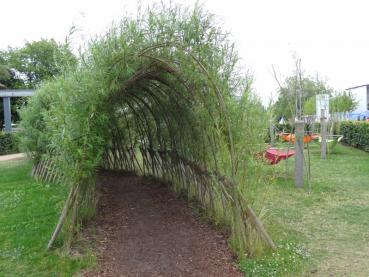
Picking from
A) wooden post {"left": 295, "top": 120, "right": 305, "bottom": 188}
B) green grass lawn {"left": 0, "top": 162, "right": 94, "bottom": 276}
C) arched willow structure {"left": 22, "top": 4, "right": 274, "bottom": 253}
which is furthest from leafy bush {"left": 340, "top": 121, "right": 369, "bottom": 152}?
green grass lawn {"left": 0, "top": 162, "right": 94, "bottom": 276}

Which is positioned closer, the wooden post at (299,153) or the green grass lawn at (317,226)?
the green grass lawn at (317,226)

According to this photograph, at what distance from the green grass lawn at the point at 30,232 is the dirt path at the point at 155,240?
14.9 inches

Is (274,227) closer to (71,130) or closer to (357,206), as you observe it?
(357,206)

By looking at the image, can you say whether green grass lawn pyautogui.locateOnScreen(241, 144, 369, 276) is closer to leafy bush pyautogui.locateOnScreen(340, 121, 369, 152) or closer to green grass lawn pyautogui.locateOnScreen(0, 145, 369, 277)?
green grass lawn pyautogui.locateOnScreen(0, 145, 369, 277)

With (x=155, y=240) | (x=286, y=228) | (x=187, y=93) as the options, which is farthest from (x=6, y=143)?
(x=286, y=228)

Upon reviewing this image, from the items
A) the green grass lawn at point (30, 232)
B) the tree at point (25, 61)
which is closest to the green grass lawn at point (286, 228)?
the green grass lawn at point (30, 232)

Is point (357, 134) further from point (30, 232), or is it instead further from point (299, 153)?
point (30, 232)

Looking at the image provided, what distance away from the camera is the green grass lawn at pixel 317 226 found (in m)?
3.90

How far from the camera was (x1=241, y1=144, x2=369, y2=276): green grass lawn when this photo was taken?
3904 mm

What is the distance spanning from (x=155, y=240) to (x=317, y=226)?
2.30 m

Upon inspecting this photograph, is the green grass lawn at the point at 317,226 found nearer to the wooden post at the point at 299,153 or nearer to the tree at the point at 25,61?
the wooden post at the point at 299,153

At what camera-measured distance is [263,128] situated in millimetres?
4465

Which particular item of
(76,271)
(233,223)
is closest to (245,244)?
(233,223)

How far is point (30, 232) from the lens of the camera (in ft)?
17.0
